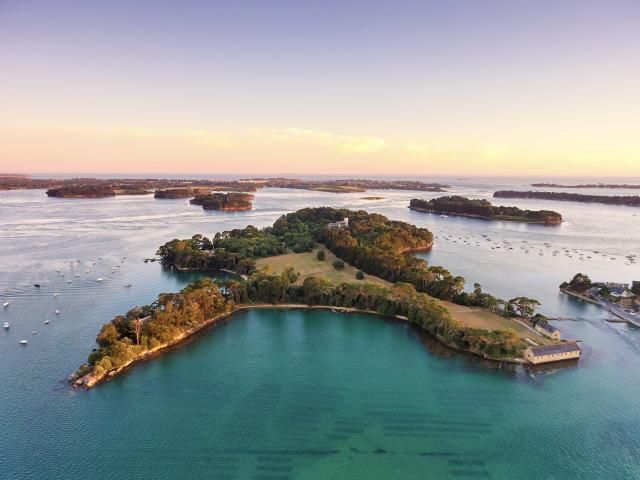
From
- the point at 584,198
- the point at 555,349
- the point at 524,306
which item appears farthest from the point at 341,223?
the point at 584,198

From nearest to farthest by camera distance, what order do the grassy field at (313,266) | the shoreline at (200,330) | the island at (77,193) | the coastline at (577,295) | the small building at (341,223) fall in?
the shoreline at (200,330)
the coastline at (577,295)
the grassy field at (313,266)
the small building at (341,223)
the island at (77,193)

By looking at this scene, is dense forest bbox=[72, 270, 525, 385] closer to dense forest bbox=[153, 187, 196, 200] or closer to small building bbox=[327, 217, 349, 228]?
small building bbox=[327, 217, 349, 228]

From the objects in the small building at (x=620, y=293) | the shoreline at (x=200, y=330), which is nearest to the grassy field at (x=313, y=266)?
the shoreline at (x=200, y=330)

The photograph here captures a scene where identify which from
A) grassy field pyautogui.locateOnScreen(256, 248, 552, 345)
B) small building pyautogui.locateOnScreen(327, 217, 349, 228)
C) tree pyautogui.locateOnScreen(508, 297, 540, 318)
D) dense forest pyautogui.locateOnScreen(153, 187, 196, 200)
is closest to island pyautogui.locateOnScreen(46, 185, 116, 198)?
dense forest pyautogui.locateOnScreen(153, 187, 196, 200)

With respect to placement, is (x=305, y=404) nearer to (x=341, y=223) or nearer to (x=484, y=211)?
(x=341, y=223)

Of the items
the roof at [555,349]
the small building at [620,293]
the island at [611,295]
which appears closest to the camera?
the roof at [555,349]

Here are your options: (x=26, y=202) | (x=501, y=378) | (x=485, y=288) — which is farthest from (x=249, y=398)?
(x=26, y=202)

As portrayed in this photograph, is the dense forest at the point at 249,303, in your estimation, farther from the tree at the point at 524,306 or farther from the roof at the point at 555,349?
the tree at the point at 524,306
